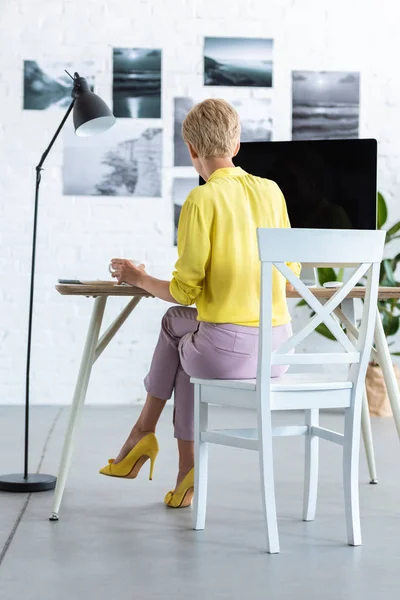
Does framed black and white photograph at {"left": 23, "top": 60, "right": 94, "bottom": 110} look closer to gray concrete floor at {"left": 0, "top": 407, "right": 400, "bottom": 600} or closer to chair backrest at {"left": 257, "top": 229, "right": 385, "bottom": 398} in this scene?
gray concrete floor at {"left": 0, "top": 407, "right": 400, "bottom": 600}

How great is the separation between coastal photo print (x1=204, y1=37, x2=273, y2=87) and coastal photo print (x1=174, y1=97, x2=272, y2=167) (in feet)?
0.35

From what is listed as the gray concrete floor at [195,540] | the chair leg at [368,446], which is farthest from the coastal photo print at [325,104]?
the chair leg at [368,446]

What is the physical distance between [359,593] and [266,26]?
12.8ft

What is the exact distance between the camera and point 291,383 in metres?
2.31

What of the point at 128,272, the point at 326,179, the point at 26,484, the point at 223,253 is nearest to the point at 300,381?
the point at 223,253

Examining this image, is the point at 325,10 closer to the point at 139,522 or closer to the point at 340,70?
the point at 340,70

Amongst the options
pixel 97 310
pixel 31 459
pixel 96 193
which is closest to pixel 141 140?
pixel 96 193

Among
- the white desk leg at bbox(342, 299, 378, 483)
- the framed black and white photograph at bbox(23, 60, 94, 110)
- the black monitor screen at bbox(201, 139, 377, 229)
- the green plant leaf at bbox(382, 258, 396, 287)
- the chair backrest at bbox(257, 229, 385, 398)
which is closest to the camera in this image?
the chair backrest at bbox(257, 229, 385, 398)

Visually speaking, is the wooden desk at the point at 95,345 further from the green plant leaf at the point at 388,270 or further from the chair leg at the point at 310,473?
the green plant leaf at the point at 388,270

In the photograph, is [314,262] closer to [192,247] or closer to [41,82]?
[192,247]

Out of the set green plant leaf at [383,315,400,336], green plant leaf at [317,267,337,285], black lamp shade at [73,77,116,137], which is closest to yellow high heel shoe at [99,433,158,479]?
black lamp shade at [73,77,116,137]

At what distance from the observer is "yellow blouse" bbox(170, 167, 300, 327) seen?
7.95 ft

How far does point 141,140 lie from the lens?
519 cm

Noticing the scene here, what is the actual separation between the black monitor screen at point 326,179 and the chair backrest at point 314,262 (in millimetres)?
A: 987
